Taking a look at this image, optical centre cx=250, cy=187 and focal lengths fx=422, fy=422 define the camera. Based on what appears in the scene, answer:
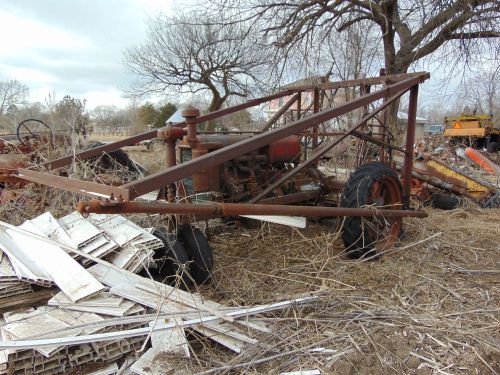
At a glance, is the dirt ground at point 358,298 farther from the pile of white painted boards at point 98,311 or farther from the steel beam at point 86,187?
the steel beam at point 86,187

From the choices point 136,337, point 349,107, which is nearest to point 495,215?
point 349,107

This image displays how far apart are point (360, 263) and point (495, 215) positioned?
3.52 meters

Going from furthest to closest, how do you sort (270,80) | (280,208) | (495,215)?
(270,80) → (495,215) → (280,208)

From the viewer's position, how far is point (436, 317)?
279cm

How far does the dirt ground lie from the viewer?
2.34 meters

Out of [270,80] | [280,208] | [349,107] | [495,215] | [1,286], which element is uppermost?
[270,80]

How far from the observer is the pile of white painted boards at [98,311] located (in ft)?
7.41

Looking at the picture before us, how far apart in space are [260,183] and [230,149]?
1610mm

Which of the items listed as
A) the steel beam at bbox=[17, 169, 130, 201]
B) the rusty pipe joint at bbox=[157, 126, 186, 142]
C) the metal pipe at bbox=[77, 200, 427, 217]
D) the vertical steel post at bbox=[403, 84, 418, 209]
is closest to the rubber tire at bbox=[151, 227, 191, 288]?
the metal pipe at bbox=[77, 200, 427, 217]

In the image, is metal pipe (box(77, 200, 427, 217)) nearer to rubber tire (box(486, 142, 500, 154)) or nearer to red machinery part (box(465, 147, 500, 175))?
red machinery part (box(465, 147, 500, 175))

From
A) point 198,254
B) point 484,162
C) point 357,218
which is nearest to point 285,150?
point 357,218

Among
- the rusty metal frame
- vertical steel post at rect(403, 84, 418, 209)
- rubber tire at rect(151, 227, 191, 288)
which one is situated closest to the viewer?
the rusty metal frame

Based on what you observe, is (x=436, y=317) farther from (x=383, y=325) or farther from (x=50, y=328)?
(x=50, y=328)

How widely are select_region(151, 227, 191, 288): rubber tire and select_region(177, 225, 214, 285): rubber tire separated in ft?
0.23
